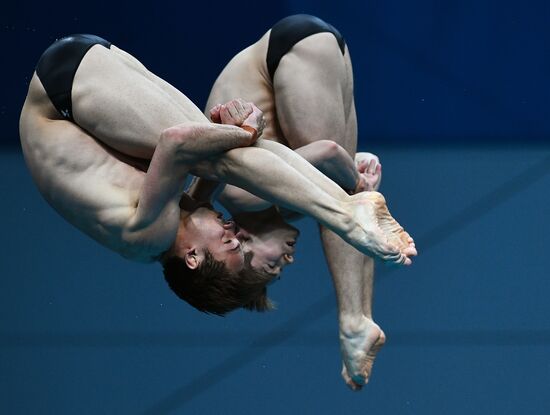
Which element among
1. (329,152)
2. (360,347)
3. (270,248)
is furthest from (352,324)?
(329,152)

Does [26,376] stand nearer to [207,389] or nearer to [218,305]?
[207,389]

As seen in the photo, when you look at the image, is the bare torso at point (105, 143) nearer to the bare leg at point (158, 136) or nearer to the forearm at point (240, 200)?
the bare leg at point (158, 136)

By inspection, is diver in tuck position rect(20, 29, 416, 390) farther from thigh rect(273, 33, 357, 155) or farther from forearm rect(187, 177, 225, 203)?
thigh rect(273, 33, 357, 155)

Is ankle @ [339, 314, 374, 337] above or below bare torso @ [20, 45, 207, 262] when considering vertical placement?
below

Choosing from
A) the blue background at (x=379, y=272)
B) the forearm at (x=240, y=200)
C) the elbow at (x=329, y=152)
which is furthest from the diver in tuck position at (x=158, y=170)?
the blue background at (x=379, y=272)

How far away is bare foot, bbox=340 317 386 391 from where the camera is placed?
3639 millimetres

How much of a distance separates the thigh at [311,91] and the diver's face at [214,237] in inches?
13.9

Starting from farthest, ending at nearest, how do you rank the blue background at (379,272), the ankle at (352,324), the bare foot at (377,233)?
the blue background at (379,272) < the ankle at (352,324) < the bare foot at (377,233)

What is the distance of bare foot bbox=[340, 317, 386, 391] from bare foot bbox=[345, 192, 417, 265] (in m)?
0.65

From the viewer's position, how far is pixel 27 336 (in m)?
4.66

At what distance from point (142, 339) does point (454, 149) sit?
115 centimetres

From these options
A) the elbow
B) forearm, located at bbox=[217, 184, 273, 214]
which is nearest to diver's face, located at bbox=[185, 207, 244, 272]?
forearm, located at bbox=[217, 184, 273, 214]

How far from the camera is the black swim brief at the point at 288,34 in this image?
11.7ft

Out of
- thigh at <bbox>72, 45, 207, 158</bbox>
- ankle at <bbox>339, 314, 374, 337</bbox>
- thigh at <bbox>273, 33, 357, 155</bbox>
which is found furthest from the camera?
ankle at <bbox>339, 314, 374, 337</bbox>
